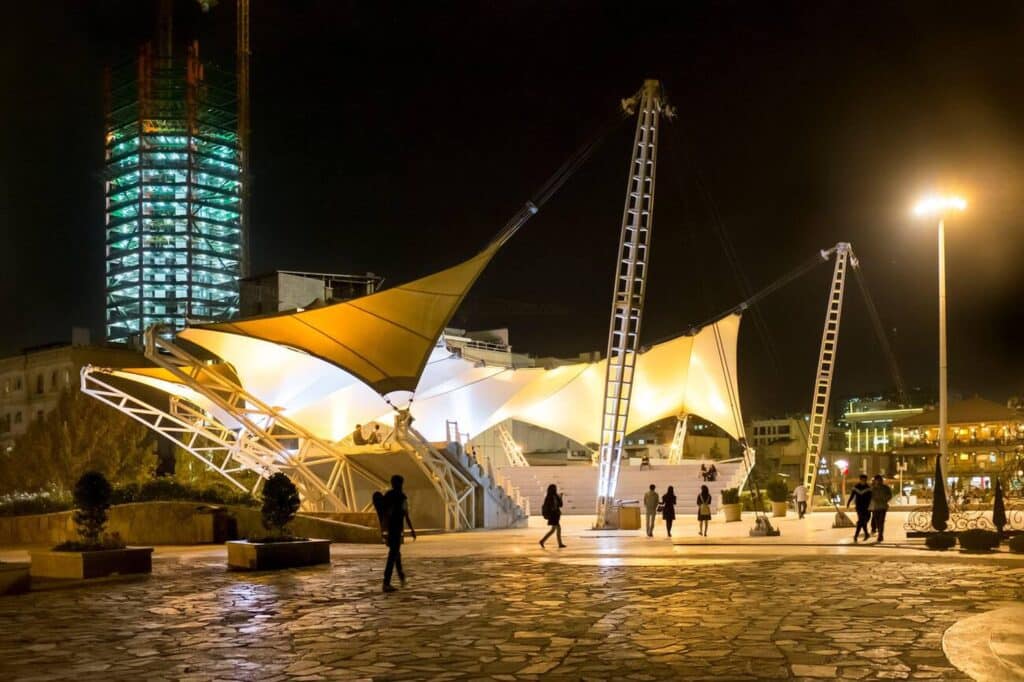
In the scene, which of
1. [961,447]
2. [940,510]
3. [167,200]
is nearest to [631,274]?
[940,510]

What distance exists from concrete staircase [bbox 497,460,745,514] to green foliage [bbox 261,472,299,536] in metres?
28.0

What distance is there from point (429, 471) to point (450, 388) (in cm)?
1328

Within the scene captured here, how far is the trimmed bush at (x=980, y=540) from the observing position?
19.0 meters

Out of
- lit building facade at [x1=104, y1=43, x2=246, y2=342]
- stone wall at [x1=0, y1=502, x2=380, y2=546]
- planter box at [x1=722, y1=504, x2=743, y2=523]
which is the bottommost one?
planter box at [x1=722, y1=504, x2=743, y2=523]

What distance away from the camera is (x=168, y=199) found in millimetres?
118938

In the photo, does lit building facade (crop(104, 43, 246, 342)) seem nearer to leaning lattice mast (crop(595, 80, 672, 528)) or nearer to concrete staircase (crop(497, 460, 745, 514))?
concrete staircase (crop(497, 460, 745, 514))

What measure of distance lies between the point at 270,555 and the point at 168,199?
361 feet

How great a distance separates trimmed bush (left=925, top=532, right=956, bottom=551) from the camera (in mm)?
19672

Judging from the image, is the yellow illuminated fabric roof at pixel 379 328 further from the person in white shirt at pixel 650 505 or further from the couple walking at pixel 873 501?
the couple walking at pixel 873 501

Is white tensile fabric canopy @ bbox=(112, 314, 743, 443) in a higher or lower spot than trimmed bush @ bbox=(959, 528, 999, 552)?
higher

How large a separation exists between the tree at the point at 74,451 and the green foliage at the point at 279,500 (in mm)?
33545

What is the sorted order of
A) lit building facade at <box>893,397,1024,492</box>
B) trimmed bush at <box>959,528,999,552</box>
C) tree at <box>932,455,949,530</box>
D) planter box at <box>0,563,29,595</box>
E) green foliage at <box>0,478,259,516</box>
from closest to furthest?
1. planter box at <box>0,563,29,595</box>
2. trimmed bush at <box>959,528,999,552</box>
3. tree at <box>932,455,949,530</box>
4. green foliage at <box>0,478,259,516</box>
5. lit building facade at <box>893,397,1024,492</box>

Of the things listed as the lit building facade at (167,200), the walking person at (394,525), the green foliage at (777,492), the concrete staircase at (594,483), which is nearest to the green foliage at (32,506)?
the walking person at (394,525)

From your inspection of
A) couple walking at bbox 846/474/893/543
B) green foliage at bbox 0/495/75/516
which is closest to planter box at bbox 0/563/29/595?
green foliage at bbox 0/495/75/516
